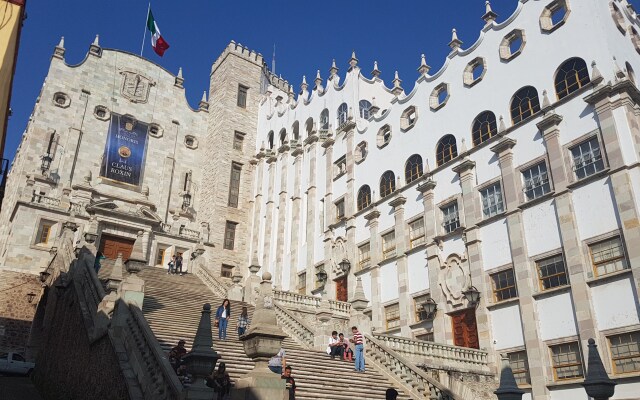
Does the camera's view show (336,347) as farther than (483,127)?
No

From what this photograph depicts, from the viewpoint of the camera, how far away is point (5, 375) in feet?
68.5

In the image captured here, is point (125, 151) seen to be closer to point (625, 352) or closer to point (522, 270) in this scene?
point (522, 270)

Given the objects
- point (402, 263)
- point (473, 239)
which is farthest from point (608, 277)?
point (402, 263)

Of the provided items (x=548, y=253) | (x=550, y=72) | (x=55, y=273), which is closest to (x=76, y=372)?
(x=55, y=273)

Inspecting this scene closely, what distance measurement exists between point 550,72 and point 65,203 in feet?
86.1

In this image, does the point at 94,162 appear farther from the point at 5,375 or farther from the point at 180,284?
the point at 5,375

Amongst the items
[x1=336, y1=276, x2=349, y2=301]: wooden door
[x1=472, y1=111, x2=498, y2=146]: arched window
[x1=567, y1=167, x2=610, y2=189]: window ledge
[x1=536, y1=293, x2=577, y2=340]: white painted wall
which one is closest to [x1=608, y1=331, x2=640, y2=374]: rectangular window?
[x1=536, y1=293, x2=577, y2=340]: white painted wall

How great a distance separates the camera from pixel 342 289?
2922 centimetres

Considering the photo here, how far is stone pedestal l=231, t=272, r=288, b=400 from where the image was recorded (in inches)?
359

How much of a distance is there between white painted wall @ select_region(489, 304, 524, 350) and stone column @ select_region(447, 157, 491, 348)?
270 mm

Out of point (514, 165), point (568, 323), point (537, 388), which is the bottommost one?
point (537, 388)

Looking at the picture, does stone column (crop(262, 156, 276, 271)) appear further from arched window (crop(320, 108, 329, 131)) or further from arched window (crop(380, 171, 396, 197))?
arched window (crop(380, 171, 396, 197))

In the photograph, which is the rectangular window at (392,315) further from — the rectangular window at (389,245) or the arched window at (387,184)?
the arched window at (387,184)

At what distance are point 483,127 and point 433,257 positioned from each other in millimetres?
6288
